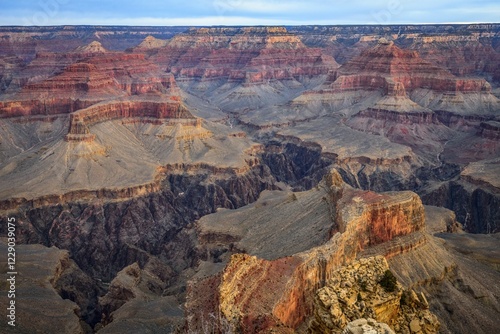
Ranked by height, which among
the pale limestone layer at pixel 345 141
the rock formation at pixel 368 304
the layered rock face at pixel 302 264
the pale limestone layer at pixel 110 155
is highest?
the rock formation at pixel 368 304

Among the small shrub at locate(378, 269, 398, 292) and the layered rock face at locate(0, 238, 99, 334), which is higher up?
the small shrub at locate(378, 269, 398, 292)

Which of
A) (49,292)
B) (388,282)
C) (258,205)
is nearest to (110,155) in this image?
(258,205)

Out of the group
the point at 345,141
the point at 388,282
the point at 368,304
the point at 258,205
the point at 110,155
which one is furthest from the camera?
the point at 345,141

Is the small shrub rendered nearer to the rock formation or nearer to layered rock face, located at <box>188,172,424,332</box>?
the rock formation

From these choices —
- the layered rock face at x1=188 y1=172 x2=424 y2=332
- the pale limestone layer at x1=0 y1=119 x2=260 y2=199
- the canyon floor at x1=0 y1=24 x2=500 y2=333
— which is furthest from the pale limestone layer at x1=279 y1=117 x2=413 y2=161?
the layered rock face at x1=188 y1=172 x2=424 y2=332

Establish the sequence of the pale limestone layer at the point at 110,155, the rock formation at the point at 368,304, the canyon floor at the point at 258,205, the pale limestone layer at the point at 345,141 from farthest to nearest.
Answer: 1. the pale limestone layer at the point at 345,141
2. the pale limestone layer at the point at 110,155
3. the canyon floor at the point at 258,205
4. the rock formation at the point at 368,304

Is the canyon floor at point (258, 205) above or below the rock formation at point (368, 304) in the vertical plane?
below

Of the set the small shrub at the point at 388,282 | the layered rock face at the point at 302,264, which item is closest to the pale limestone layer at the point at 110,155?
the layered rock face at the point at 302,264

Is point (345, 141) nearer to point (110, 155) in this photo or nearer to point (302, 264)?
point (110, 155)

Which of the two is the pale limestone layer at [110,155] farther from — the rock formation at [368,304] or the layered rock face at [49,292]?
the rock formation at [368,304]
